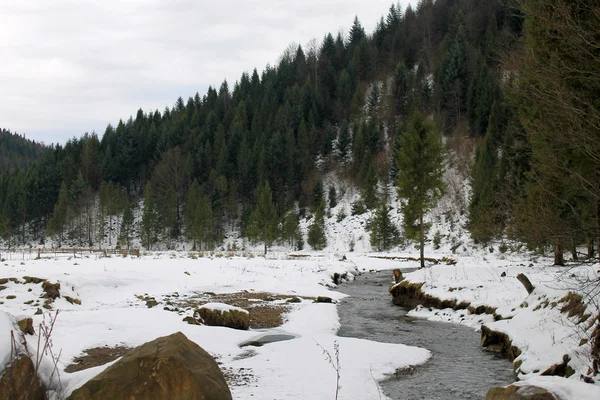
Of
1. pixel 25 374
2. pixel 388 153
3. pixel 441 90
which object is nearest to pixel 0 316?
pixel 25 374

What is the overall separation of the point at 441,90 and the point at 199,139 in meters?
52.0

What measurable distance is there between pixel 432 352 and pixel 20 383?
880 cm

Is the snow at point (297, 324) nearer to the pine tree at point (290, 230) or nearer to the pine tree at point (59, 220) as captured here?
the pine tree at point (290, 230)

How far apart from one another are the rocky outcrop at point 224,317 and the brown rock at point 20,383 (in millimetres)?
6953

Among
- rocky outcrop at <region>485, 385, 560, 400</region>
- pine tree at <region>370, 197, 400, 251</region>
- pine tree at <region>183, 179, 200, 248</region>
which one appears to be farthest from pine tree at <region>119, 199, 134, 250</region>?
rocky outcrop at <region>485, 385, 560, 400</region>

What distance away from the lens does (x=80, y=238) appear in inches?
2906

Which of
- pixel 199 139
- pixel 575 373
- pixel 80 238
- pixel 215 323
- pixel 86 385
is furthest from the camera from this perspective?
pixel 199 139

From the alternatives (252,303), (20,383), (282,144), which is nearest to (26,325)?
(20,383)

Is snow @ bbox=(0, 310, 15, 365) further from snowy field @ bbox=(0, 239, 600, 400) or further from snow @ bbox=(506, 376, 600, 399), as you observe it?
snow @ bbox=(506, 376, 600, 399)

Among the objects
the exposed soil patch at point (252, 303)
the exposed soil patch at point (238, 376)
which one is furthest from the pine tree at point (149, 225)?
the exposed soil patch at point (238, 376)

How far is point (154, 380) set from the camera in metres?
4.44

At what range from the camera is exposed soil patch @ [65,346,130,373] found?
7.31 meters

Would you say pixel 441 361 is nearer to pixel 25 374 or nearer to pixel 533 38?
pixel 25 374

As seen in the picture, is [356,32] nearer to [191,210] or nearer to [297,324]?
[191,210]
